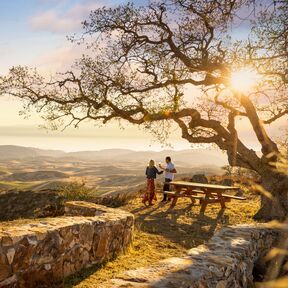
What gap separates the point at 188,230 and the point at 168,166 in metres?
7.15

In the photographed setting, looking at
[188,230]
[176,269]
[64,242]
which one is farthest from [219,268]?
[188,230]

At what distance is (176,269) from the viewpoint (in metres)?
6.62

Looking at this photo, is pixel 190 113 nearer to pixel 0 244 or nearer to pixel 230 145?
pixel 230 145

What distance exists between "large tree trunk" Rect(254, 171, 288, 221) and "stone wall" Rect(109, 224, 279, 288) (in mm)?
7456

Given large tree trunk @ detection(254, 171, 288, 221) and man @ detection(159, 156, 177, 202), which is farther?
man @ detection(159, 156, 177, 202)

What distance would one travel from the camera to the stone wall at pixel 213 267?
19.8ft

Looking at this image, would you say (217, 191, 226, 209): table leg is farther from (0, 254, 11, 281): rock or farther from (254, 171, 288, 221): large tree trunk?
(0, 254, 11, 281): rock

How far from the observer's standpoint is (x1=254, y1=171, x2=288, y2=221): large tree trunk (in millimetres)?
18031

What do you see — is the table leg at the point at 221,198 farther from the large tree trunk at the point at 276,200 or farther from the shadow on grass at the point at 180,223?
the large tree trunk at the point at 276,200

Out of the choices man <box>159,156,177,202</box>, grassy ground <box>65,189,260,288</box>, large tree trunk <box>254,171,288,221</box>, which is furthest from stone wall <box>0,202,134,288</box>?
man <box>159,156,177,202</box>

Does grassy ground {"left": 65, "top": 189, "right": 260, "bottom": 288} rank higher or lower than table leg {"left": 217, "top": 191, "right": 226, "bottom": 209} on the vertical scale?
lower

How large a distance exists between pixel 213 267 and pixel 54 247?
3.27m

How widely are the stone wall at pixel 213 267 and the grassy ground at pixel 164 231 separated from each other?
0.64 m

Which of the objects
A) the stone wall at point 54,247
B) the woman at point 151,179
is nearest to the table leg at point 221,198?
the woman at point 151,179
